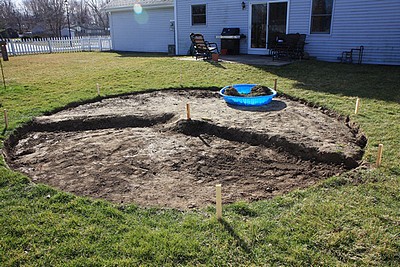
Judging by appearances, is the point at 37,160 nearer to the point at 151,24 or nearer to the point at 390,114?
the point at 390,114

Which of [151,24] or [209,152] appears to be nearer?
[209,152]

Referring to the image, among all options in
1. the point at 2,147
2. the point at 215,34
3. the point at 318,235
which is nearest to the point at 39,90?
the point at 2,147

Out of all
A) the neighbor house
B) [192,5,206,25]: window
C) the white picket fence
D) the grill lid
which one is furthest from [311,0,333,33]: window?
the white picket fence

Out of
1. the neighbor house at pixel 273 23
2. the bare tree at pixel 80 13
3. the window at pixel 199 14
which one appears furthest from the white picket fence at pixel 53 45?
the bare tree at pixel 80 13

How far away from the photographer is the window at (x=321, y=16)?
12.0m

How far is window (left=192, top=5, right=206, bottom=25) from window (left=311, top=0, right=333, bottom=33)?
5764mm

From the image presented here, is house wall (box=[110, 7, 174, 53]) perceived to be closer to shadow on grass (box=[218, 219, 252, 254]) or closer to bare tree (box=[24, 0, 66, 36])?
shadow on grass (box=[218, 219, 252, 254])

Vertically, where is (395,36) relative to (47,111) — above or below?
above

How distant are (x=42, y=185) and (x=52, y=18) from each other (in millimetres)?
51961

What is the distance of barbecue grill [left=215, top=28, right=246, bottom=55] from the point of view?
14.5 metres

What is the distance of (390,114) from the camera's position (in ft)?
19.1

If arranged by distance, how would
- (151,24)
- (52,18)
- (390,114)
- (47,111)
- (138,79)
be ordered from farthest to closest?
(52,18) < (151,24) < (138,79) < (47,111) < (390,114)

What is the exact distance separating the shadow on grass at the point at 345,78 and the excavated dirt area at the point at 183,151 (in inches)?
69.3

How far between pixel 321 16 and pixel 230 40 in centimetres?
413
